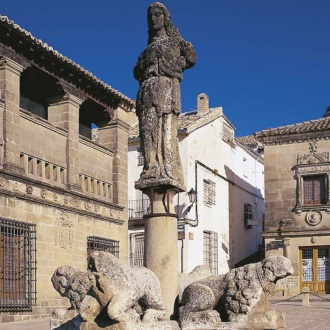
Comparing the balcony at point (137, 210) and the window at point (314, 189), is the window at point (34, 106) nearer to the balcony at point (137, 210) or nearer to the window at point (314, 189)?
the balcony at point (137, 210)

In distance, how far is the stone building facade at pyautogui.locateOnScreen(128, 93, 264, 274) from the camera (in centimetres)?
2717

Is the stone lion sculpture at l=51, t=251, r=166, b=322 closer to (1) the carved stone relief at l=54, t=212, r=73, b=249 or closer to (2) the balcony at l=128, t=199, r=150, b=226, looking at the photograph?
(1) the carved stone relief at l=54, t=212, r=73, b=249

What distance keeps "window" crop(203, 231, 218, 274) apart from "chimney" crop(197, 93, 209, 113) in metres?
6.08

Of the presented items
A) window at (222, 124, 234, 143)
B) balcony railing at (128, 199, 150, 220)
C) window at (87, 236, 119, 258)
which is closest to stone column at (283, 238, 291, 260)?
balcony railing at (128, 199, 150, 220)

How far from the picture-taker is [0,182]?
48.4 feet

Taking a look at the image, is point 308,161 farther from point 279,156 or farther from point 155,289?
point 155,289

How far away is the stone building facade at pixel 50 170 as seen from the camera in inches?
606

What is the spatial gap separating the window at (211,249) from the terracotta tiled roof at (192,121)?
4.35 m

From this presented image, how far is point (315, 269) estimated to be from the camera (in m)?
26.3

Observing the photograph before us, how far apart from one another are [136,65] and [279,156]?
64.2 ft

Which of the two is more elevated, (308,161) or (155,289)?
(308,161)

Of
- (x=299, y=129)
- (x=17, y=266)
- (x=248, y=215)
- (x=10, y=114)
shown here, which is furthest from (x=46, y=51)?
(x=248, y=215)

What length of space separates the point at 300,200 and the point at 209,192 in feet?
13.1

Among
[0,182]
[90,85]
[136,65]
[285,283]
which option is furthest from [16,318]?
[285,283]
